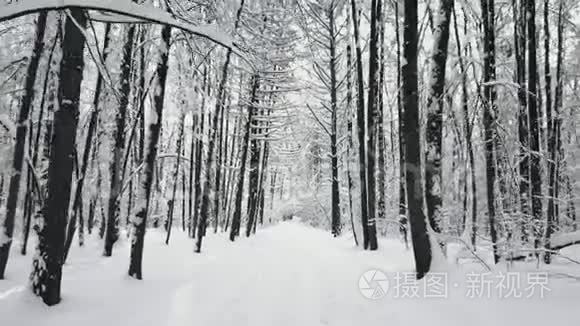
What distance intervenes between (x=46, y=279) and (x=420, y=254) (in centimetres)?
535

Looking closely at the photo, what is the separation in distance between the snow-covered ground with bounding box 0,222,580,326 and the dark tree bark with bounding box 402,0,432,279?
0.42 metres

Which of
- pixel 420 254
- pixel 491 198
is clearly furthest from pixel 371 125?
pixel 420 254

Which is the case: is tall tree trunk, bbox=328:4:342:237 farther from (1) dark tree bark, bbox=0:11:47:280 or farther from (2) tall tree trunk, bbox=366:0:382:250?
(1) dark tree bark, bbox=0:11:47:280

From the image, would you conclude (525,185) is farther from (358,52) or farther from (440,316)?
(358,52)

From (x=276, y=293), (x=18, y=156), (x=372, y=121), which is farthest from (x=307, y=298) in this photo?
(x=18, y=156)

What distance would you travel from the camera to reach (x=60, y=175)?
15.2 feet

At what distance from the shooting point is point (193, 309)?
5023 millimetres

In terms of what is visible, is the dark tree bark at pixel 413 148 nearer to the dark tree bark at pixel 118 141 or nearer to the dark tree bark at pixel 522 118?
the dark tree bark at pixel 522 118

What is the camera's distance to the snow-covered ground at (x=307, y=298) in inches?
149

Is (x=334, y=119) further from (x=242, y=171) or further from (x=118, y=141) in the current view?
(x=118, y=141)

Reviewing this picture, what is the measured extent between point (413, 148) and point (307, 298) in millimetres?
3054

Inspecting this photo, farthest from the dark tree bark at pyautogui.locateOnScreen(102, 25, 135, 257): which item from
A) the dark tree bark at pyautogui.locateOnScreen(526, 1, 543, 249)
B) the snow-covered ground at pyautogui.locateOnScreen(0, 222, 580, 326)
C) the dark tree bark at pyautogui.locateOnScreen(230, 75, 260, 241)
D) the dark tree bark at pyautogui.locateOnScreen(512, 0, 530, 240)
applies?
the dark tree bark at pyautogui.locateOnScreen(526, 1, 543, 249)

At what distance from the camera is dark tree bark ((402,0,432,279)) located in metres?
5.20

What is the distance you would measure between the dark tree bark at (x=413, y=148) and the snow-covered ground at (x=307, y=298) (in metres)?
0.42
